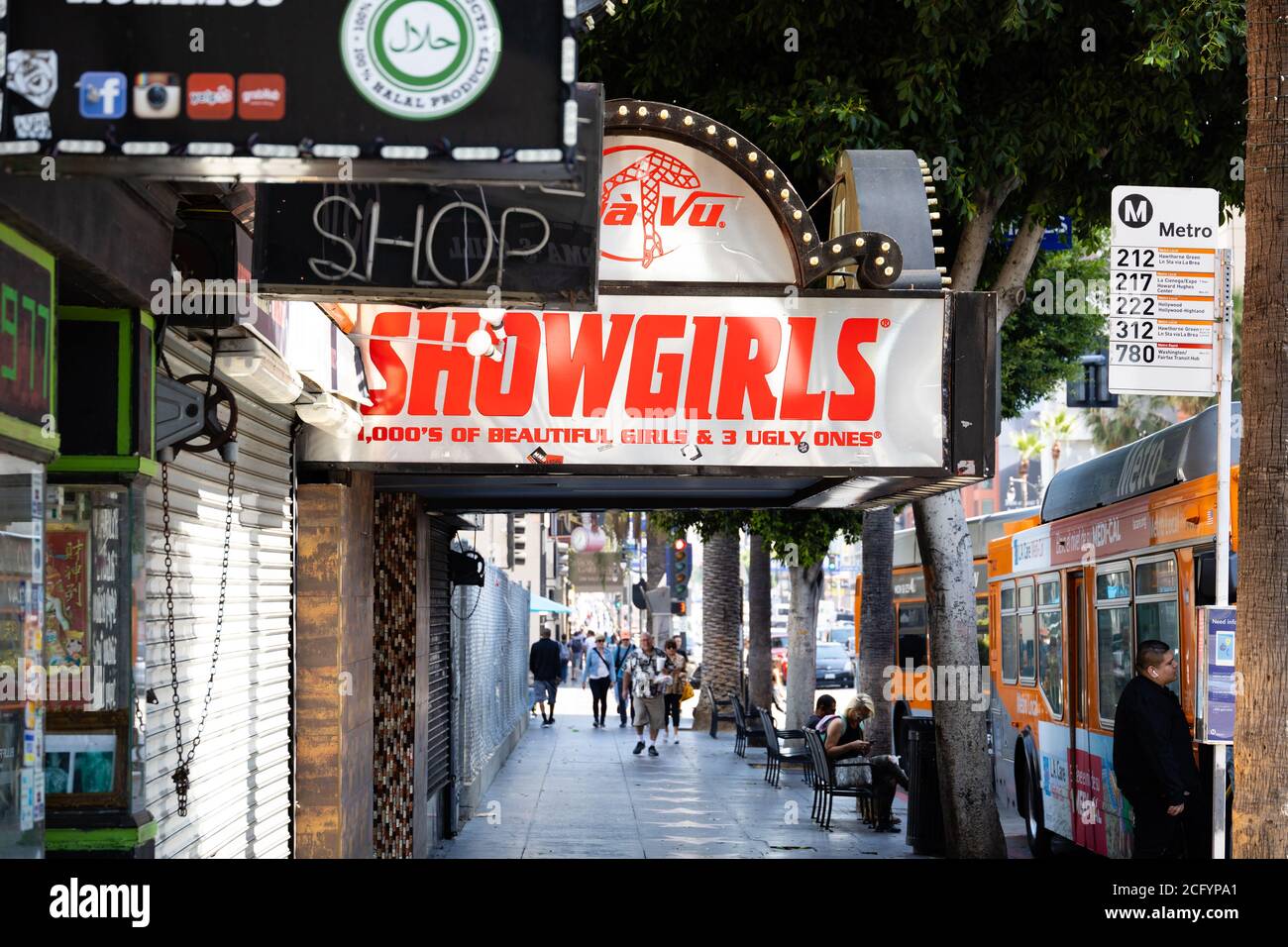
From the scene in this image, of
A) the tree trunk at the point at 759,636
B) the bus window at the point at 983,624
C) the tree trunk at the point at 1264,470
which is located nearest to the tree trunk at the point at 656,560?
the tree trunk at the point at 759,636

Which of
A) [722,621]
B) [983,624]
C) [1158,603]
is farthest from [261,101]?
[722,621]

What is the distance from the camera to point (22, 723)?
4.66m

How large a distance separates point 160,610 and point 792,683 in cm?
1946

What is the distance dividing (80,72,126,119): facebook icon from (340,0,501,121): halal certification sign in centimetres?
54

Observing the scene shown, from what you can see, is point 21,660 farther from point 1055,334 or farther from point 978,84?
point 1055,334

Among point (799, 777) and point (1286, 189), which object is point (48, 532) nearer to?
point (1286, 189)

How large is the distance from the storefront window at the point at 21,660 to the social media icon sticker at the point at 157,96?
1212 mm

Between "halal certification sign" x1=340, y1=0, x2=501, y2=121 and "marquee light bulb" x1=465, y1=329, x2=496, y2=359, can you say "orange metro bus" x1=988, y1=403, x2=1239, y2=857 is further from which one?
"halal certification sign" x1=340, y1=0, x2=501, y2=121

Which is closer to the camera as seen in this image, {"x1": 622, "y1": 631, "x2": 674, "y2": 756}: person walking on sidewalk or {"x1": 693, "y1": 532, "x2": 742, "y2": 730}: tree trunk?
{"x1": 622, "y1": 631, "x2": 674, "y2": 756}: person walking on sidewalk

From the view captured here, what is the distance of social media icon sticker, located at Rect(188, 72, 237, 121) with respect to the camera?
381 centimetres

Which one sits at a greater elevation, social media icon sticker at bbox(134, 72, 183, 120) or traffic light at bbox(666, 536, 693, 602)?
social media icon sticker at bbox(134, 72, 183, 120)

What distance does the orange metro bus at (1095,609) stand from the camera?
11102 mm

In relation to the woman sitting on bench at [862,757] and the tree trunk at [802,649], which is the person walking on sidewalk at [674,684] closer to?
the tree trunk at [802,649]

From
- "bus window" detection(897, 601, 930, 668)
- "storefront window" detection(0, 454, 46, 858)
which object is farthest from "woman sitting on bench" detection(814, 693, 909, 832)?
"storefront window" detection(0, 454, 46, 858)
